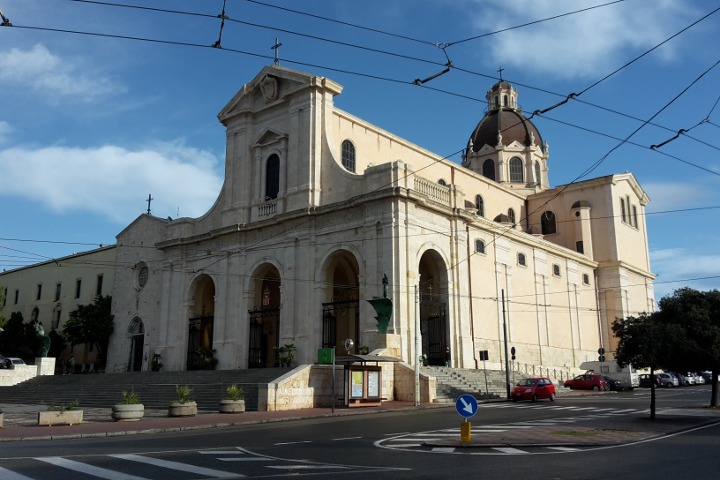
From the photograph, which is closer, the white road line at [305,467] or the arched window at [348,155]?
the white road line at [305,467]

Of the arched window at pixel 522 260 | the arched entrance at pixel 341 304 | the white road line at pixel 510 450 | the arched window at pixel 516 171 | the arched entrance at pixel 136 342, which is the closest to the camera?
the white road line at pixel 510 450

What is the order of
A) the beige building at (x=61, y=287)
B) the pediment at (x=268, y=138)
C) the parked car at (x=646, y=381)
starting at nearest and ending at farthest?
the pediment at (x=268, y=138) → the parked car at (x=646, y=381) → the beige building at (x=61, y=287)

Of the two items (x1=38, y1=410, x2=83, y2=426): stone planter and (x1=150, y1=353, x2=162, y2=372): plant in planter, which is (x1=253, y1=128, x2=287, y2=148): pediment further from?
(x1=38, y1=410, x2=83, y2=426): stone planter

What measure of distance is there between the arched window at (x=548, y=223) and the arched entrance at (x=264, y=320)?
2664 cm

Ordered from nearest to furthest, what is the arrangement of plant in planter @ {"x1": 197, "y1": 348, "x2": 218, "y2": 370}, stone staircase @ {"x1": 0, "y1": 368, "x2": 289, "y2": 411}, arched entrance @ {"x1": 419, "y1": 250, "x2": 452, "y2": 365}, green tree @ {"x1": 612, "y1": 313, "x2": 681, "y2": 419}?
green tree @ {"x1": 612, "y1": 313, "x2": 681, "y2": 419}, stone staircase @ {"x1": 0, "y1": 368, "x2": 289, "y2": 411}, arched entrance @ {"x1": 419, "y1": 250, "x2": 452, "y2": 365}, plant in planter @ {"x1": 197, "y1": 348, "x2": 218, "y2": 370}

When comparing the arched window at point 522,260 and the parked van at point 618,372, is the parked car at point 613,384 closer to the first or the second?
the parked van at point 618,372

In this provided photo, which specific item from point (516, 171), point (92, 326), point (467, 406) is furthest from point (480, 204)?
point (467, 406)

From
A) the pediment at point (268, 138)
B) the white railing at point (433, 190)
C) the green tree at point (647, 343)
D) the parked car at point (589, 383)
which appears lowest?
the parked car at point (589, 383)

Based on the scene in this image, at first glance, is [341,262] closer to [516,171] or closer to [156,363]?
[156,363]

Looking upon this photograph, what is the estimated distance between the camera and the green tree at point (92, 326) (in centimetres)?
4828

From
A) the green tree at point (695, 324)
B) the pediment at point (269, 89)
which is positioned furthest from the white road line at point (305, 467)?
the pediment at point (269, 89)

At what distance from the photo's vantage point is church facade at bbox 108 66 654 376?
116 ft

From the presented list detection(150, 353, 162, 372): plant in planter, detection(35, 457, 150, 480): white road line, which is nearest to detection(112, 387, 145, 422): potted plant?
detection(35, 457, 150, 480): white road line

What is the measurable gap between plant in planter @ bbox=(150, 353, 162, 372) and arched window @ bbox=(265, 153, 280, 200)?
41.5 ft
